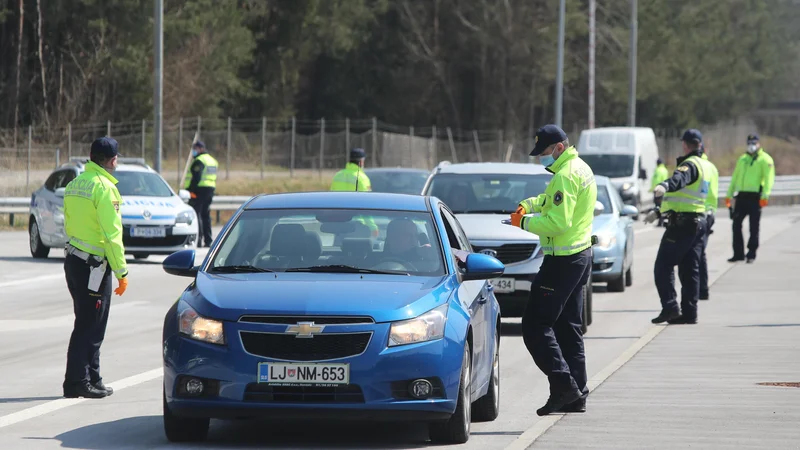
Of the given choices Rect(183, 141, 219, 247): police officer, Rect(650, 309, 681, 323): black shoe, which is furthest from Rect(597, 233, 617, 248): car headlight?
Rect(183, 141, 219, 247): police officer

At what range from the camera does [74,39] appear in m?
55.3

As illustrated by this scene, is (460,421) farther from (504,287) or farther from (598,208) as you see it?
(598,208)

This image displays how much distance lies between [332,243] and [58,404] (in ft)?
7.42

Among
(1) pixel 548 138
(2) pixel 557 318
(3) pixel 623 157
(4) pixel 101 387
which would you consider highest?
(1) pixel 548 138

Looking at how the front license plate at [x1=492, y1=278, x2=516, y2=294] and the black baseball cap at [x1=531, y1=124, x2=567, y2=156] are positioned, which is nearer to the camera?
the black baseball cap at [x1=531, y1=124, x2=567, y2=156]

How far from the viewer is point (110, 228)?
10.3 meters

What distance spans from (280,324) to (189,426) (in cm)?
87

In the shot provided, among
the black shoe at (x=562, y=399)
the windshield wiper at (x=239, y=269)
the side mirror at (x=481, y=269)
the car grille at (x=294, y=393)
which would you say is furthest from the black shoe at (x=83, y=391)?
the black shoe at (x=562, y=399)

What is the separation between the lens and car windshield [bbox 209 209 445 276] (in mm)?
8867

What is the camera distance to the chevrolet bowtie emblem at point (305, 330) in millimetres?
7910

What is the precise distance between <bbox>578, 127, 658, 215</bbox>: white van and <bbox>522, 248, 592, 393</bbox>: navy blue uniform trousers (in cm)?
2819

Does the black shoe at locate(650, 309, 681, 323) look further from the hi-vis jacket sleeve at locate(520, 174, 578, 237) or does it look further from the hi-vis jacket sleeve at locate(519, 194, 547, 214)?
the hi-vis jacket sleeve at locate(520, 174, 578, 237)

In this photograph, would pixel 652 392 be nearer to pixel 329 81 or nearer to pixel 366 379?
pixel 366 379

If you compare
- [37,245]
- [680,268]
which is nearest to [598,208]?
[680,268]
